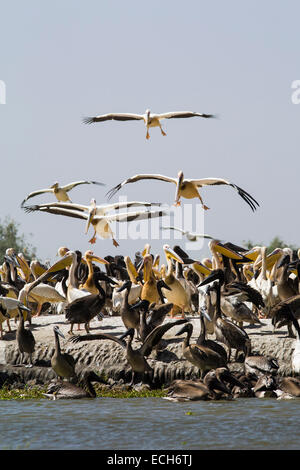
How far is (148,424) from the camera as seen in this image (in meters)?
10.3

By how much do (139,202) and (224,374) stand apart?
9.56m

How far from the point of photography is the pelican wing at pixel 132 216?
65.4 ft

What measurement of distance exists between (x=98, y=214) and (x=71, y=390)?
31.2ft

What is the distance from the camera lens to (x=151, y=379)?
12.7 m

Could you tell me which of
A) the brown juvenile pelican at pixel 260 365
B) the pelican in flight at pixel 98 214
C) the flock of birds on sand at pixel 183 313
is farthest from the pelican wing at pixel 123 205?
the brown juvenile pelican at pixel 260 365

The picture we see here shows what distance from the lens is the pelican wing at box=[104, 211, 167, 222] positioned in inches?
785

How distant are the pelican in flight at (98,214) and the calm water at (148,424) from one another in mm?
8650

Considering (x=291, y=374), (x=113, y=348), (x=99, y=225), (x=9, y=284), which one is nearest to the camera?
(x=291, y=374)

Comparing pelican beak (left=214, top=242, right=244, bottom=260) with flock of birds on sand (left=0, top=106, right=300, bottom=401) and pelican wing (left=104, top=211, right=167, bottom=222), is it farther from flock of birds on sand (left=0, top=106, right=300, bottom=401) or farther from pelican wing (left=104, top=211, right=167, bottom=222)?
pelican wing (left=104, top=211, right=167, bottom=222)

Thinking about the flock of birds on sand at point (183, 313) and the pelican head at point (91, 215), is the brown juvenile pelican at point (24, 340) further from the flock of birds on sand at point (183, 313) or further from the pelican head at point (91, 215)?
the pelican head at point (91, 215)

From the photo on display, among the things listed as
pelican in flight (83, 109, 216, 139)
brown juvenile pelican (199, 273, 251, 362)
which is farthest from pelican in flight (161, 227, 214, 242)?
brown juvenile pelican (199, 273, 251, 362)

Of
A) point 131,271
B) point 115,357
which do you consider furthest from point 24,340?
point 131,271
